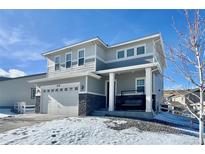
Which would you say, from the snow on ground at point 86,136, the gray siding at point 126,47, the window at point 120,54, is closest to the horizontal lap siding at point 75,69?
the gray siding at point 126,47

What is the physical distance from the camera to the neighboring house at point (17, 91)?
17906mm

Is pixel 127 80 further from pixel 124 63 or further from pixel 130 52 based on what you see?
pixel 130 52

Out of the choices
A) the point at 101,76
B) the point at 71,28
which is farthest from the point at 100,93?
→ the point at 71,28

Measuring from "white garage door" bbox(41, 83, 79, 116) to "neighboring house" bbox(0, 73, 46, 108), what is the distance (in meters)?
5.25

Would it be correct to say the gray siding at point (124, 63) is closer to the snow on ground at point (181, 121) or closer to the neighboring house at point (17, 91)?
the snow on ground at point (181, 121)

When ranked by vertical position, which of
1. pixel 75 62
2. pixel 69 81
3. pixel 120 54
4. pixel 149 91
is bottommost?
pixel 149 91

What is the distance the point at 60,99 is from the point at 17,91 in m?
9.11

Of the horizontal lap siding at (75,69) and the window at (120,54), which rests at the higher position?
the window at (120,54)

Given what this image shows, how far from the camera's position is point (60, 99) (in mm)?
11805

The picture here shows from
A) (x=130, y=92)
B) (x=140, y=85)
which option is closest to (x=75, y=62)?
(x=130, y=92)

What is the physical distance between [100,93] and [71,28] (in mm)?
4931

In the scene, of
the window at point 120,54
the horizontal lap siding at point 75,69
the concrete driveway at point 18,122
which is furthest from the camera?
the window at point 120,54
